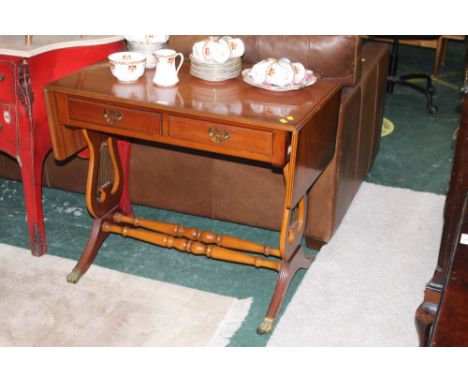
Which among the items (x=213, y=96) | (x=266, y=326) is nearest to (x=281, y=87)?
(x=213, y=96)

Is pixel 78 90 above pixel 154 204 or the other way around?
above

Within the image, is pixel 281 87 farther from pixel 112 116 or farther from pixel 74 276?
pixel 74 276

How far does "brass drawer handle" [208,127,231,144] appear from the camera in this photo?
2193 millimetres

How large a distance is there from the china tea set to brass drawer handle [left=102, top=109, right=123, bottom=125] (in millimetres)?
164

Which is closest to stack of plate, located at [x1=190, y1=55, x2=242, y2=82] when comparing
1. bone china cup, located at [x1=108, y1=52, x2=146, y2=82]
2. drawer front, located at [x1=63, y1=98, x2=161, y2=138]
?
bone china cup, located at [x1=108, y1=52, x2=146, y2=82]

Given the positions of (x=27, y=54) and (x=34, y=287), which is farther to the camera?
(x=34, y=287)

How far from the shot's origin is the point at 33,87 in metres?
2.59

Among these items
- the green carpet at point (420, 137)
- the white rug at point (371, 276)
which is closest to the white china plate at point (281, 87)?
the white rug at point (371, 276)

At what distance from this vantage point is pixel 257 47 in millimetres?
2721

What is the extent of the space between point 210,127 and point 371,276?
1.07m

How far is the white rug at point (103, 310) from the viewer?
239 centimetres
